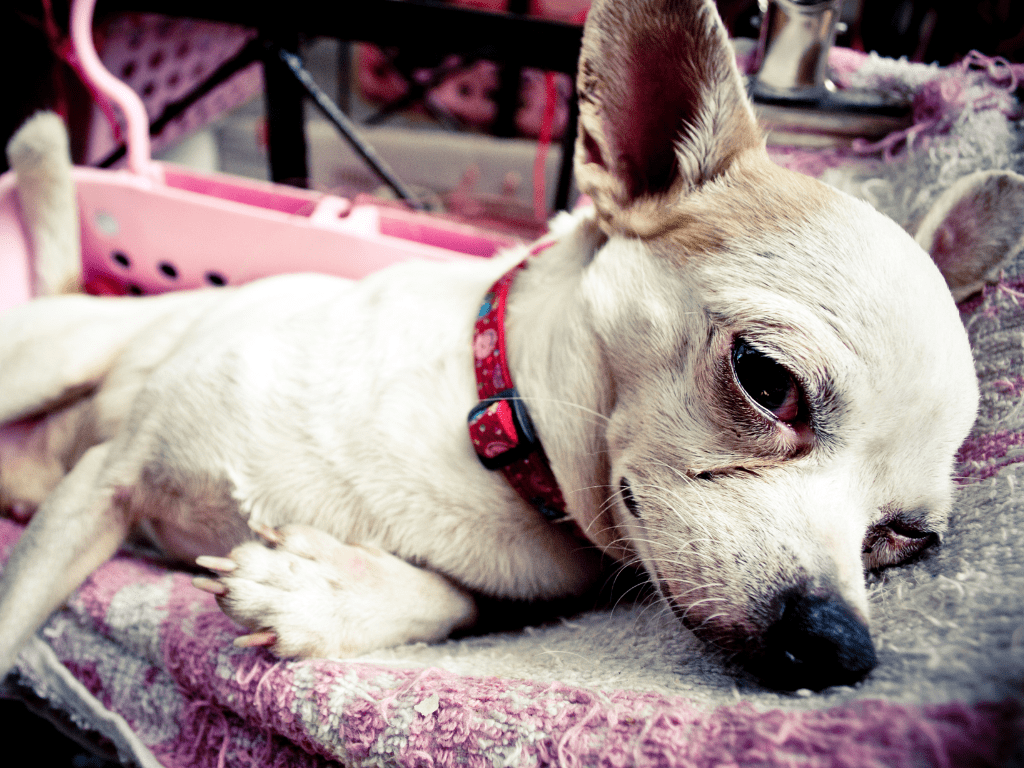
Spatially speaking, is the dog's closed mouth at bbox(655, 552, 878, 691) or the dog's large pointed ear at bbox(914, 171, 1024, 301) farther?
the dog's large pointed ear at bbox(914, 171, 1024, 301)

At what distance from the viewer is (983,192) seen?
3.76ft

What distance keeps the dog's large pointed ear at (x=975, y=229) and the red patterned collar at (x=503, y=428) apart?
794 millimetres

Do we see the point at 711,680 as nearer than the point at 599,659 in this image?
Yes

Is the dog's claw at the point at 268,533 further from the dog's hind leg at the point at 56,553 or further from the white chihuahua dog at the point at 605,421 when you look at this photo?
the dog's hind leg at the point at 56,553

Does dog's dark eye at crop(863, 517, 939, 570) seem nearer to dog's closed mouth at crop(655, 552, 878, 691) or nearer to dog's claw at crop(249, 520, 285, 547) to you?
dog's closed mouth at crop(655, 552, 878, 691)

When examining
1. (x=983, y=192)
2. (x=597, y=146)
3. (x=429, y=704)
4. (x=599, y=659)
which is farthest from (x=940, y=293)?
(x=429, y=704)

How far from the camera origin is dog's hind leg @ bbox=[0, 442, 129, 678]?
3.73 feet

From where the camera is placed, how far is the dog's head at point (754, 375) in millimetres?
780

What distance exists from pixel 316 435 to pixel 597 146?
2.18 feet

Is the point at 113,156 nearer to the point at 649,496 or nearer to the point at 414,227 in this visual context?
the point at 414,227

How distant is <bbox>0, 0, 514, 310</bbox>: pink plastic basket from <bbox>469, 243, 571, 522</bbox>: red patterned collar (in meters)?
0.68

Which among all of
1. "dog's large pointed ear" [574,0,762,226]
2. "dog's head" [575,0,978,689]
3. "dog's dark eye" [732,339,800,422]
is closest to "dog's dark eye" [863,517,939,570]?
"dog's head" [575,0,978,689]

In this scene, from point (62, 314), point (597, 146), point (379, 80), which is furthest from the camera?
point (379, 80)

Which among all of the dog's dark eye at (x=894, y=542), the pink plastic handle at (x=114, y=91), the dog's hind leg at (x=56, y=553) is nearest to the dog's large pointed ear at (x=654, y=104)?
the dog's dark eye at (x=894, y=542)
